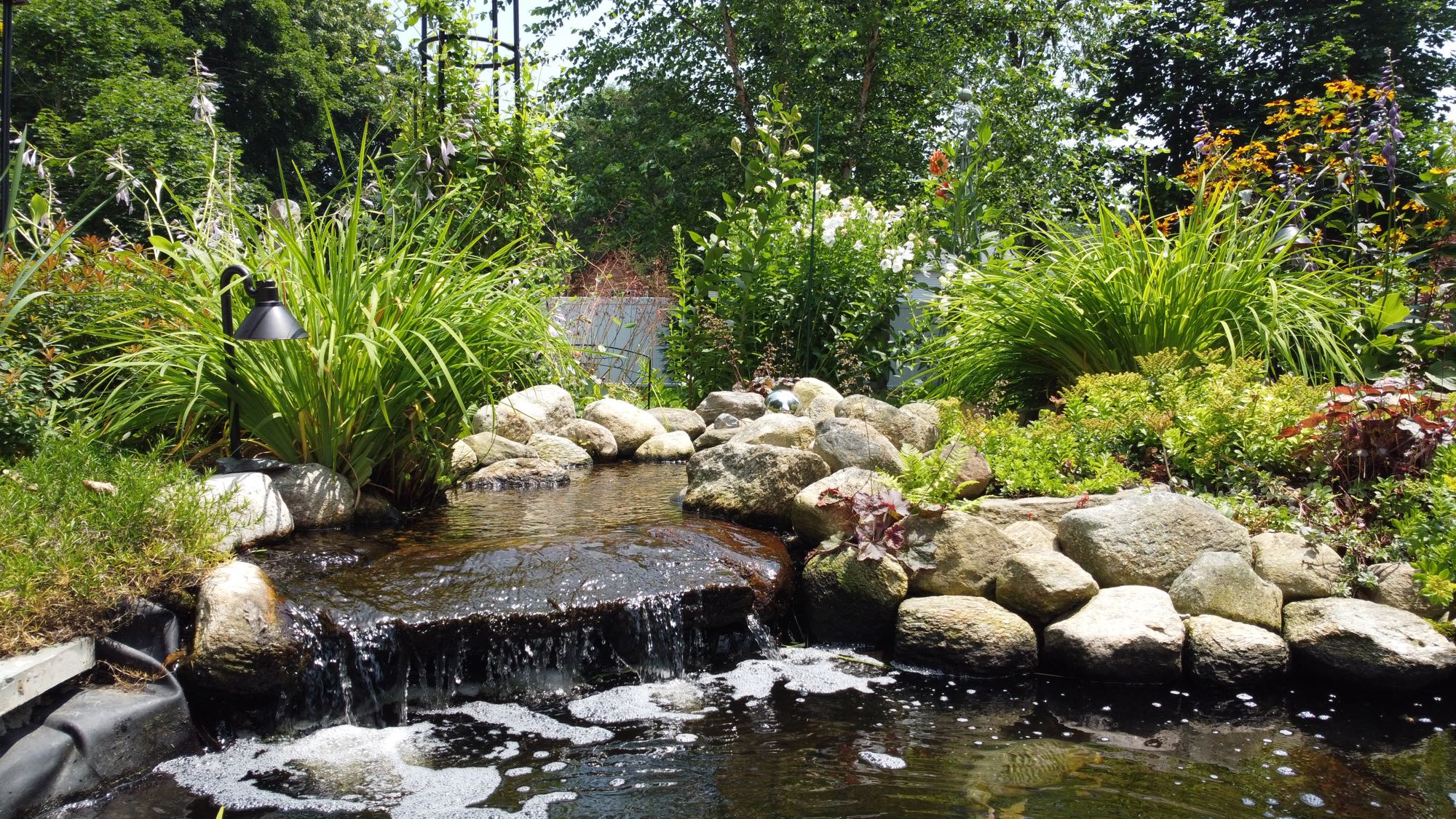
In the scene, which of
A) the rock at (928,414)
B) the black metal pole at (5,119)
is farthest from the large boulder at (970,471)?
the black metal pole at (5,119)

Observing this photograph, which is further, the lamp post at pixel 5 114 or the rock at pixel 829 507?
the rock at pixel 829 507

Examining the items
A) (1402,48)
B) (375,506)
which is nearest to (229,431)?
(375,506)

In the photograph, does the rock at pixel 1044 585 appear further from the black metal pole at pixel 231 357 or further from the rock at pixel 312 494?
the black metal pole at pixel 231 357

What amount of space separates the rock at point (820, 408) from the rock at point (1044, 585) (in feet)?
8.93

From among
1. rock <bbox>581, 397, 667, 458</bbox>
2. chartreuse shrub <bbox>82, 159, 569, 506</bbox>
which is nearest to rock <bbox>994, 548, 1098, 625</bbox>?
chartreuse shrub <bbox>82, 159, 569, 506</bbox>

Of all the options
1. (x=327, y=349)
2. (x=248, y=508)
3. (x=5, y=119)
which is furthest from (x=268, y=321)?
(x=5, y=119)

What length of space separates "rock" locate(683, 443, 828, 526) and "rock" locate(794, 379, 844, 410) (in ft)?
8.01

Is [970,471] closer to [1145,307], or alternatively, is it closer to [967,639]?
[967,639]

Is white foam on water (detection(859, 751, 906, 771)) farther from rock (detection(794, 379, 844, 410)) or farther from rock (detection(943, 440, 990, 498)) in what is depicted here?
rock (detection(794, 379, 844, 410))

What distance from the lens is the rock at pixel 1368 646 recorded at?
3.22 m

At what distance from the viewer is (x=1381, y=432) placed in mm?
3932

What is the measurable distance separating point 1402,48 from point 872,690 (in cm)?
1824

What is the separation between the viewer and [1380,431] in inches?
155

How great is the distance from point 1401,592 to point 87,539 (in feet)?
14.5
